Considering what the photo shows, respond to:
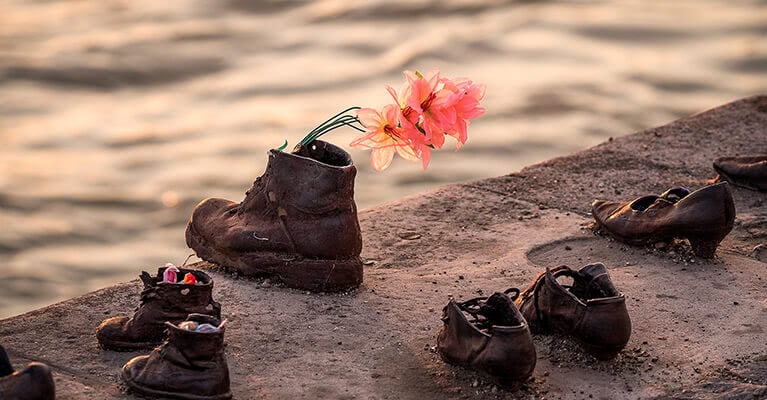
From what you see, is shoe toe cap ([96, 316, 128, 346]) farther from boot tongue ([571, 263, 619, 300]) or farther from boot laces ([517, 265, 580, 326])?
boot tongue ([571, 263, 619, 300])

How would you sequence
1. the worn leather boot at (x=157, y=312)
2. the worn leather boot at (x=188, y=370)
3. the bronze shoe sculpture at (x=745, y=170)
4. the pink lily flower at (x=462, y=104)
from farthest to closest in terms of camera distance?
the bronze shoe sculpture at (x=745, y=170), the pink lily flower at (x=462, y=104), the worn leather boot at (x=157, y=312), the worn leather boot at (x=188, y=370)

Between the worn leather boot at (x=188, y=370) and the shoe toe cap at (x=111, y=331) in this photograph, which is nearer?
the worn leather boot at (x=188, y=370)

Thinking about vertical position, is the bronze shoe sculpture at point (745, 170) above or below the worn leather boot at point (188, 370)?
below

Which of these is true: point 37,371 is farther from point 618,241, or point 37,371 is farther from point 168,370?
point 618,241

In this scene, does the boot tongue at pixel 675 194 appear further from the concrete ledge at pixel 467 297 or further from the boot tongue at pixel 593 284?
the boot tongue at pixel 593 284

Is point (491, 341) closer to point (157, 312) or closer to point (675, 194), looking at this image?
point (157, 312)

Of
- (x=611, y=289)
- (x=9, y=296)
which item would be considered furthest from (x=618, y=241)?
(x=9, y=296)

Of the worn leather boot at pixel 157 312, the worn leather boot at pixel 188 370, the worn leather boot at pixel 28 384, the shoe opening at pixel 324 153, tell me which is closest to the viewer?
the worn leather boot at pixel 28 384

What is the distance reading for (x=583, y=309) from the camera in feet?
14.4

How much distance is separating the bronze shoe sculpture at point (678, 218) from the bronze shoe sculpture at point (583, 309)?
2.32 feet

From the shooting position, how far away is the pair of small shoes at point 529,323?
4.14m

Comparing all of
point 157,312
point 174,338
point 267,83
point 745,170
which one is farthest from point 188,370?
point 267,83

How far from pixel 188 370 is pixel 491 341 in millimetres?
851

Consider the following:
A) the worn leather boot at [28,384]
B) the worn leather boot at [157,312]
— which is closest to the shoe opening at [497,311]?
the worn leather boot at [157,312]
